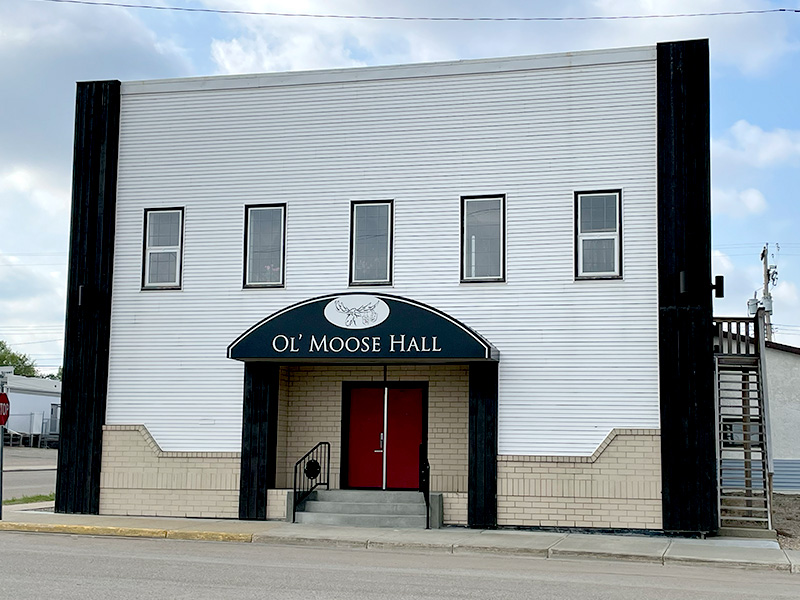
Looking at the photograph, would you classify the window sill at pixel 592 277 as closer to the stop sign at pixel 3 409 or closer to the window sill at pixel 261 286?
the window sill at pixel 261 286

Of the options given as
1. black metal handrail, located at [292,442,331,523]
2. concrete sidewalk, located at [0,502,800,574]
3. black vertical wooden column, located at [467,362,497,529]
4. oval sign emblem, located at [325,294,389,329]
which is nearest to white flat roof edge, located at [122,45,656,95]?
oval sign emblem, located at [325,294,389,329]

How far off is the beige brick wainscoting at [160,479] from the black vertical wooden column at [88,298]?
31 centimetres

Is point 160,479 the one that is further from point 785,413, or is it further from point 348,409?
point 785,413

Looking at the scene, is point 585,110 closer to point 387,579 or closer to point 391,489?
point 391,489

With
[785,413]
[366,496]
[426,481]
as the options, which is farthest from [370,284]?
[785,413]

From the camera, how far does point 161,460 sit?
1948cm

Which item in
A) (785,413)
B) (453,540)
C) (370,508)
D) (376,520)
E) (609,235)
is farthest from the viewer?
(785,413)

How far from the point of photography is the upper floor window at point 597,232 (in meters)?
18.1

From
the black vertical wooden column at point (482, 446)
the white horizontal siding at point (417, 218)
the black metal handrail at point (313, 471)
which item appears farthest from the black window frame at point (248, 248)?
the black vertical wooden column at point (482, 446)

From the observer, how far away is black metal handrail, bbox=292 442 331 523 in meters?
19.0

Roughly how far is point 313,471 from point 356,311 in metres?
3.30

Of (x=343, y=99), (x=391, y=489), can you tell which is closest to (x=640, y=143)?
(x=343, y=99)

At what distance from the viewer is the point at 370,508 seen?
1842 centimetres

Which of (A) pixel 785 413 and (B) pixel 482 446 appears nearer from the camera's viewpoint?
(B) pixel 482 446
